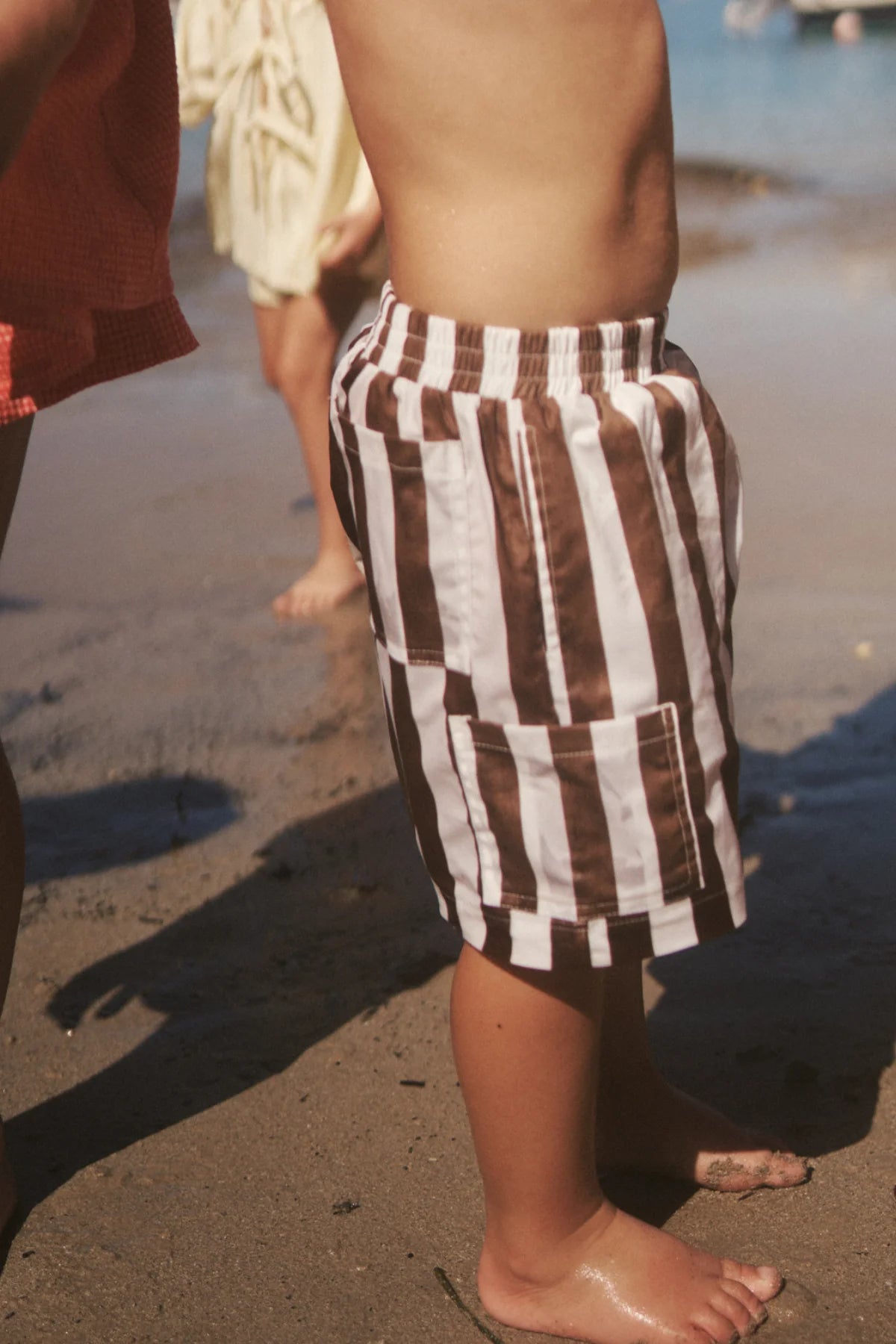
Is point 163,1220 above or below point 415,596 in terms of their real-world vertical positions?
below

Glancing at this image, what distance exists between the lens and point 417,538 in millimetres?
1392

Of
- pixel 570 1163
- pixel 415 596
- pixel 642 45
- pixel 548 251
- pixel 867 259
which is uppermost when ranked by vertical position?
pixel 642 45

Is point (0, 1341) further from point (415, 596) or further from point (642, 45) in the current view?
point (642, 45)

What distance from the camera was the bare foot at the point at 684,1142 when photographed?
176cm

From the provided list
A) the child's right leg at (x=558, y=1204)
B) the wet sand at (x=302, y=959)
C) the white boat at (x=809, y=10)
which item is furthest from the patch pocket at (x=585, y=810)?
the white boat at (x=809, y=10)

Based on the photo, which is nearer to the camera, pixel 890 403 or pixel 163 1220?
pixel 163 1220

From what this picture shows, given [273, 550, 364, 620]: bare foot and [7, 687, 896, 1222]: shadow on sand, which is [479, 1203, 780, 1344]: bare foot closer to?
[7, 687, 896, 1222]: shadow on sand

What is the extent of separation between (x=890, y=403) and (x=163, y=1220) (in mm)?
3608

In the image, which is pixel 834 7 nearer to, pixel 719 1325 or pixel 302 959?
pixel 302 959

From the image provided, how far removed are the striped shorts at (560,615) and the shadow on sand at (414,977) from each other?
56cm

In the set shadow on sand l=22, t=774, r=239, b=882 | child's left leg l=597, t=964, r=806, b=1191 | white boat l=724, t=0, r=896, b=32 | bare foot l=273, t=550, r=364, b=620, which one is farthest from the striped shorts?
white boat l=724, t=0, r=896, b=32

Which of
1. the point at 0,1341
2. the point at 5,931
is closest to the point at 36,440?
the point at 5,931

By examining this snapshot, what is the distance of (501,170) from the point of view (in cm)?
133

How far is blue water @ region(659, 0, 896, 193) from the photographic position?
9.66 metres
